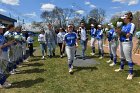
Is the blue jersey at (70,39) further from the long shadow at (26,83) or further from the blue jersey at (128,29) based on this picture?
the blue jersey at (128,29)

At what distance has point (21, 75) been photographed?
1163 cm

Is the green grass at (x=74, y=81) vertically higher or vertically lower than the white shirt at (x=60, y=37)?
lower

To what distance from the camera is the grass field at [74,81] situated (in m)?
9.00

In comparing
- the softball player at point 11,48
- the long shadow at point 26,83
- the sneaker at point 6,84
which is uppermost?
the softball player at point 11,48

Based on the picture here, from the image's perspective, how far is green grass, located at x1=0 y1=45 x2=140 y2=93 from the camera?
9.00 meters

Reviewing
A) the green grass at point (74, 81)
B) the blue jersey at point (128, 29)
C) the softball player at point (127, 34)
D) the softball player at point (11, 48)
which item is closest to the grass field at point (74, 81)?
the green grass at point (74, 81)

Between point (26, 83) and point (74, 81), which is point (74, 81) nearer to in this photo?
point (74, 81)

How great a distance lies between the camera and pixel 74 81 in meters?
10.2

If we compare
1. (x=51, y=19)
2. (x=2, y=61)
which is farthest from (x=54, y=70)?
(x=51, y=19)

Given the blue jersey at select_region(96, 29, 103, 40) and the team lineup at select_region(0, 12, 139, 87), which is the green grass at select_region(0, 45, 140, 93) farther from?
the blue jersey at select_region(96, 29, 103, 40)

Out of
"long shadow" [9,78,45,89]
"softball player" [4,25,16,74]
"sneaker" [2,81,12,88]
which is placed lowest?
"long shadow" [9,78,45,89]

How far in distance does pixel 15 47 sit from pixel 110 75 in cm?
495

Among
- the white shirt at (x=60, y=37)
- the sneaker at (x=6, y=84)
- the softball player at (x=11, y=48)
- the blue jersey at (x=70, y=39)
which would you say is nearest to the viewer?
the sneaker at (x=6, y=84)

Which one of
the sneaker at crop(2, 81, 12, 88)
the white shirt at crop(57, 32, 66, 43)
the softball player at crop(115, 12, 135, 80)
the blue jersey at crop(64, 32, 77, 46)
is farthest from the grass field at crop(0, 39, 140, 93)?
the white shirt at crop(57, 32, 66, 43)
